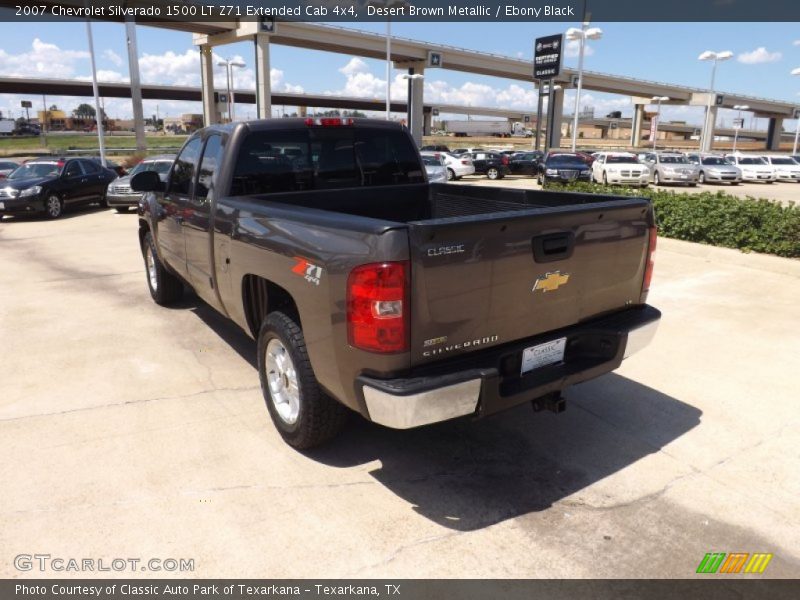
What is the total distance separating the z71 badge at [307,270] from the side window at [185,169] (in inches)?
86.5

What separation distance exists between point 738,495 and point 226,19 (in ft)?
172

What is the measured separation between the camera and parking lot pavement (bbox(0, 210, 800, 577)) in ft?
9.78

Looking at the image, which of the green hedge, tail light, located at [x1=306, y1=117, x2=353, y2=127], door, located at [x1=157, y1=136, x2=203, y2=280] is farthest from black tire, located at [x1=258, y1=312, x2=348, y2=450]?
the green hedge

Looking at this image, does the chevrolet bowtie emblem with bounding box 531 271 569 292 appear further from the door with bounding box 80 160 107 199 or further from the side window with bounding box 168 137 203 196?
the door with bounding box 80 160 107 199

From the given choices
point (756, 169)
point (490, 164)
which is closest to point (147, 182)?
point (490, 164)

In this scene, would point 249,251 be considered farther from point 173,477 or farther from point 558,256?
point 558,256

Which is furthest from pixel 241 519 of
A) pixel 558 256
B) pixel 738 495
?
pixel 738 495

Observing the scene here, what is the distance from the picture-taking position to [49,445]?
3.98 m

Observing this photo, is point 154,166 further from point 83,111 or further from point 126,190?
point 83,111

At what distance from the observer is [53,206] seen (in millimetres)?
16453

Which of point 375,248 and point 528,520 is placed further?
point 528,520

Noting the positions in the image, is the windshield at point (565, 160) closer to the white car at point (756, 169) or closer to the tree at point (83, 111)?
the white car at point (756, 169)

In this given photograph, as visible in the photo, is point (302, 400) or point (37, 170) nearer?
point (302, 400)

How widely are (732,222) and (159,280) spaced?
8699mm
